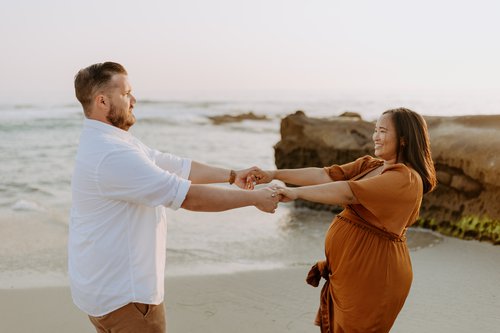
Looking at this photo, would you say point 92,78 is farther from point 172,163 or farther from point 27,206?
point 27,206

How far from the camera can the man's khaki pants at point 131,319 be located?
2.57 metres

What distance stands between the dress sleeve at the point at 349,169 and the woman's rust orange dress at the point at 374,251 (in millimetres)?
306

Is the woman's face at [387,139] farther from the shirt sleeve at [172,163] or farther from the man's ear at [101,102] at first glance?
the man's ear at [101,102]

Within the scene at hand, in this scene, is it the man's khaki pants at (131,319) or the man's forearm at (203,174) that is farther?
the man's forearm at (203,174)

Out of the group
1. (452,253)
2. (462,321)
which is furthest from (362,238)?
(452,253)

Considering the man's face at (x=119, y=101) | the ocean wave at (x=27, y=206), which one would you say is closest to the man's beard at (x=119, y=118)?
the man's face at (x=119, y=101)

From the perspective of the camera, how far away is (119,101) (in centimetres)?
262

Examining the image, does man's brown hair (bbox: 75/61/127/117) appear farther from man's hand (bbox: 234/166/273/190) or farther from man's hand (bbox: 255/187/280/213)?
man's hand (bbox: 234/166/273/190)

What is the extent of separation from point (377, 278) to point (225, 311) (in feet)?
7.39

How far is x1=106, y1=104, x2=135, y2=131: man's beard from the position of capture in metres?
2.61

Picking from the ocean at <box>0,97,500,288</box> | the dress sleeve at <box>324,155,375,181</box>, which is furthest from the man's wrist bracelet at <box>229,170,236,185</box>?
the ocean at <box>0,97,500,288</box>

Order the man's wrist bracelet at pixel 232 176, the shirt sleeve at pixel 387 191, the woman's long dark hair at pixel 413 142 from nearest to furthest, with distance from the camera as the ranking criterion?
the shirt sleeve at pixel 387 191 → the woman's long dark hair at pixel 413 142 → the man's wrist bracelet at pixel 232 176

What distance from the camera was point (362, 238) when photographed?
305 centimetres

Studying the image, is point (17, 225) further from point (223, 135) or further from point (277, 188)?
point (223, 135)
